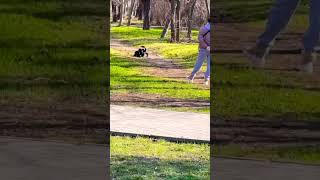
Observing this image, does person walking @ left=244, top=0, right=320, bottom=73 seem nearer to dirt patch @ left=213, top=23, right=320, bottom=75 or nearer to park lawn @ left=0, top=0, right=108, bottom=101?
dirt patch @ left=213, top=23, right=320, bottom=75

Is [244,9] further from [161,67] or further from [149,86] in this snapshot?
[161,67]

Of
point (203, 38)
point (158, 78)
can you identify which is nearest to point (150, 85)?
point (158, 78)

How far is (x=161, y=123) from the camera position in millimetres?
11141

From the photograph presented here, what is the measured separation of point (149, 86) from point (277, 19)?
30.7 ft

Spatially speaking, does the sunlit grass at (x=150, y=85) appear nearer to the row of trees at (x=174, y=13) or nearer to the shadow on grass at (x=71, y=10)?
the row of trees at (x=174, y=13)

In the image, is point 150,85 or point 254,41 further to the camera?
point 150,85

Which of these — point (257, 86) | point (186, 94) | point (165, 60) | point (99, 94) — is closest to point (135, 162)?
point (99, 94)

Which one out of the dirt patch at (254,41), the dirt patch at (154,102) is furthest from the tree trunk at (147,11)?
the dirt patch at (254,41)

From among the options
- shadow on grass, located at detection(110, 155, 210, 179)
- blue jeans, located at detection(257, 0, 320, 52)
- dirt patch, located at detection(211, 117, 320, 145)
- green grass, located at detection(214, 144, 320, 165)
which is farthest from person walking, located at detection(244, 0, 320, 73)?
shadow on grass, located at detection(110, 155, 210, 179)

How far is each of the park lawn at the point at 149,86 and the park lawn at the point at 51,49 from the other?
13.0 ft

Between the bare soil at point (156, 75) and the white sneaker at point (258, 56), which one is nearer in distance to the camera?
the white sneaker at point (258, 56)

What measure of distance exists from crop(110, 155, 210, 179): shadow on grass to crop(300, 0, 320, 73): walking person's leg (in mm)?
1690

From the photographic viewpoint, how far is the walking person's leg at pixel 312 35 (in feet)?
24.1

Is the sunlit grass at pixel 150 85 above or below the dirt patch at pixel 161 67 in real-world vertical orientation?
below
